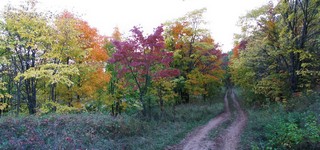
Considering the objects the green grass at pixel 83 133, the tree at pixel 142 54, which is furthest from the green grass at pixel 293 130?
the tree at pixel 142 54

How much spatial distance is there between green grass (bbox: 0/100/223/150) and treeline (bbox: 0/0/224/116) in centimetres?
283

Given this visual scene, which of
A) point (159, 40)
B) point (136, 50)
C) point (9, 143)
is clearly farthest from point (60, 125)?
point (159, 40)

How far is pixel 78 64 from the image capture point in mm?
15109

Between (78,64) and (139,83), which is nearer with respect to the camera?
(139,83)

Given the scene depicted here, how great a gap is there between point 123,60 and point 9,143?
7503 mm

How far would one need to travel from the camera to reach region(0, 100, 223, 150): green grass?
25.3ft

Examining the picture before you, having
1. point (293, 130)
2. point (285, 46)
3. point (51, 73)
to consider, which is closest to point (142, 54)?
point (51, 73)

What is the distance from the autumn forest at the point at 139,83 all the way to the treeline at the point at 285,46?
73 millimetres

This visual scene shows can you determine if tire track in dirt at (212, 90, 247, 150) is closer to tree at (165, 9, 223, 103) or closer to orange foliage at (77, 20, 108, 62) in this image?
tree at (165, 9, 223, 103)

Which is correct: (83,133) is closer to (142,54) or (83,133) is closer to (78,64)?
(142,54)

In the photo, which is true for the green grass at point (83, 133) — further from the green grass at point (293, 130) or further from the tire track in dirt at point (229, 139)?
the green grass at point (293, 130)

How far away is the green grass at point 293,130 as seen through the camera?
7504 mm

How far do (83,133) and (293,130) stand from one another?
8.78 m

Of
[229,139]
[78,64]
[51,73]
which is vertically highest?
[78,64]
